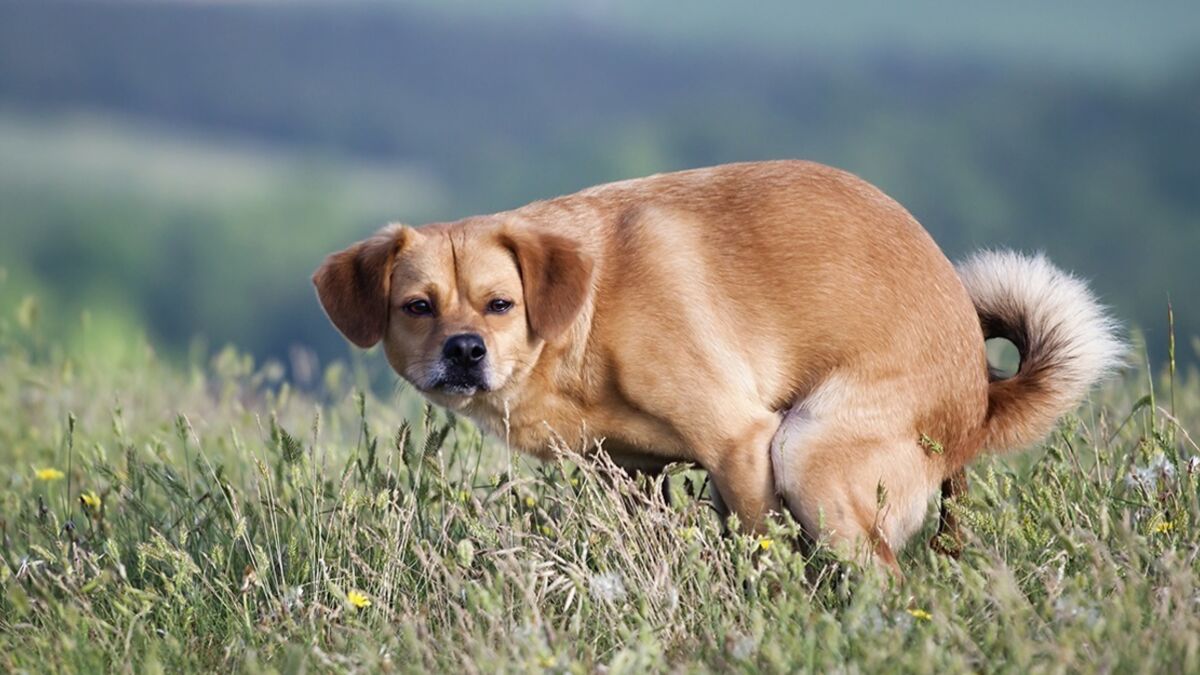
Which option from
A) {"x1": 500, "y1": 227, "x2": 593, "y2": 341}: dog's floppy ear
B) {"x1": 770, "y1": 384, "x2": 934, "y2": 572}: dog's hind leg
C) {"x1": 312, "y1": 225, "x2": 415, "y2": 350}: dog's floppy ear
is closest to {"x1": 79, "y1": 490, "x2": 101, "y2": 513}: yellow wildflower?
{"x1": 312, "y1": 225, "x2": 415, "y2": 350}: dog's floppy ear

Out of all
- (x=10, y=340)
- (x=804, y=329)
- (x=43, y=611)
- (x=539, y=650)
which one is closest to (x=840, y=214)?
(x=804, y=329)

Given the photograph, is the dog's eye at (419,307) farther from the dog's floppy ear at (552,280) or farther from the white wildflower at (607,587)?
the white wildflower at (607,587)

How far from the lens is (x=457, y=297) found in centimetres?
470

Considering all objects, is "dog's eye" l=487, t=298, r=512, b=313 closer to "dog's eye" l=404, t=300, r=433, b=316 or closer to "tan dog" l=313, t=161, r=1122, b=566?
"tan dog" l=313, t=161, r=1122, b=566

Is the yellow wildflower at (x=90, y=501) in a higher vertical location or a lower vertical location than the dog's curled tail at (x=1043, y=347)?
lower

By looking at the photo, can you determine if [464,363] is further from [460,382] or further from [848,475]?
[848,475]

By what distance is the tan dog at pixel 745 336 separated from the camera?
14.9ft

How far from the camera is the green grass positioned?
331cm

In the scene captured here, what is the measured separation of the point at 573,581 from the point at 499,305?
1298 millimetres

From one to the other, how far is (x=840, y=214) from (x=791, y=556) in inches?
57.9

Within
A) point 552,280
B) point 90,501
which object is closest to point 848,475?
point 552,280

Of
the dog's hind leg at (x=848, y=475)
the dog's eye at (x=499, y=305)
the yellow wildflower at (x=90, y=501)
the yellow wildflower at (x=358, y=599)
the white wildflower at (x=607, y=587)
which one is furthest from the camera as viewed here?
the yellow wildflower at (x=90, y=501)

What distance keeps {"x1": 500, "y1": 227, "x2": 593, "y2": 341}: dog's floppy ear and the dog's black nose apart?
0.20 m

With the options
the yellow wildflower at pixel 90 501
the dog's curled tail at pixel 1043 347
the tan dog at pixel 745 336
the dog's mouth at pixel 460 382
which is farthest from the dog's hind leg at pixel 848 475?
the yellow wildflower at pixel 90 501
